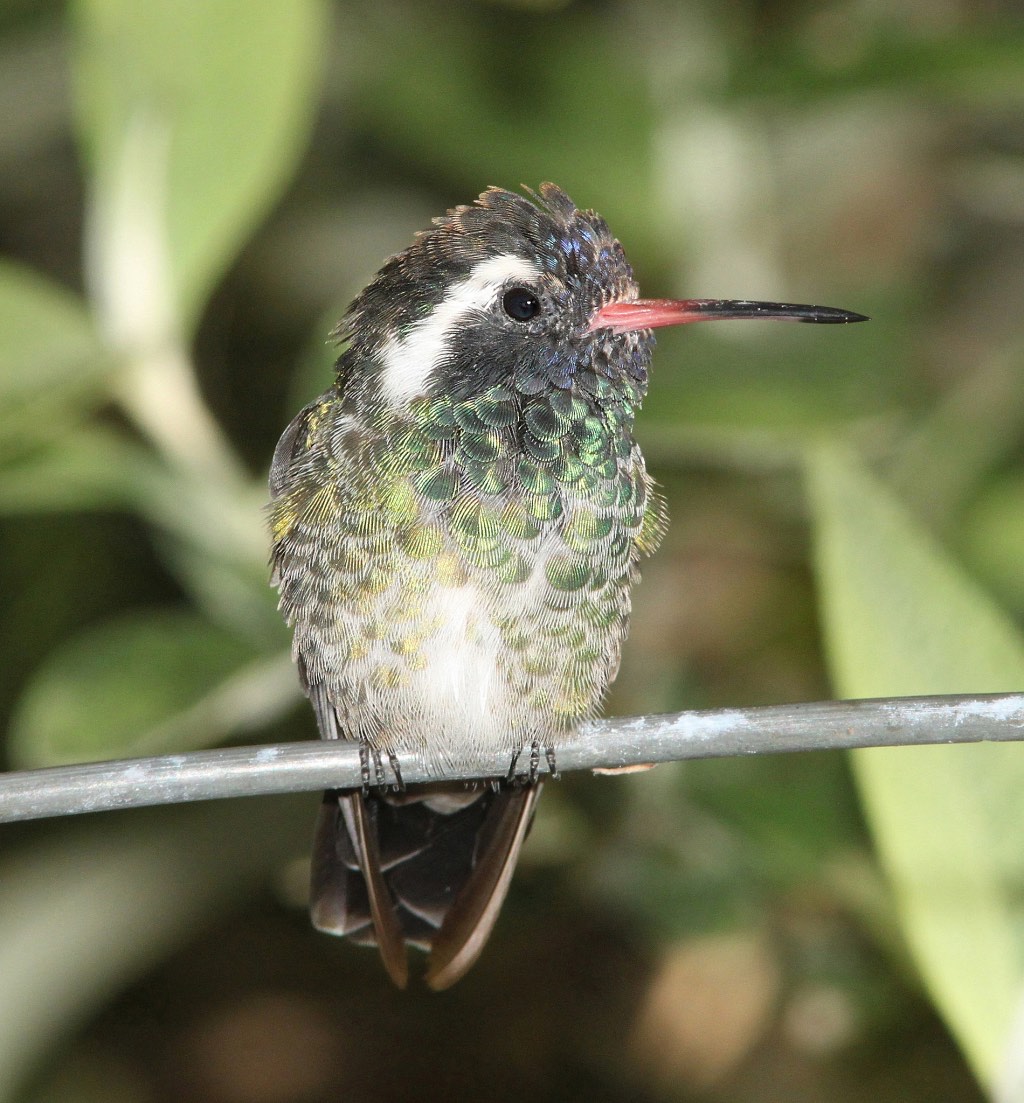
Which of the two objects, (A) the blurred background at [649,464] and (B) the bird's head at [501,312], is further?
(A) the blurred background at [649,464]

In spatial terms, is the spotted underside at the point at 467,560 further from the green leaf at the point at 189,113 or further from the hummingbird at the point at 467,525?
the green leaf at the point at 189,113

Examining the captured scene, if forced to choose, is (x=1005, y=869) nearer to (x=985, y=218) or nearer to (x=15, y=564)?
(x=15, y=564)

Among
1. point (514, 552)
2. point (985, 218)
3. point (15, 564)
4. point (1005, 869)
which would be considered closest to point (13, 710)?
point (15, 564)

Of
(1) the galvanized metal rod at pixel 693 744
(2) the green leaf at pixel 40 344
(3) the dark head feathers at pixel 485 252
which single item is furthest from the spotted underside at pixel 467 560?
(1) the galvanized metal rod at pixel 693 744

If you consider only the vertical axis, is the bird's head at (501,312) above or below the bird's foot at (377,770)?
above

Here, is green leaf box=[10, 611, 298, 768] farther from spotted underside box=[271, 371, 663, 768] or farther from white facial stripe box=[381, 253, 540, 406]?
white facial stripe box=[381, 253, 540, 406]

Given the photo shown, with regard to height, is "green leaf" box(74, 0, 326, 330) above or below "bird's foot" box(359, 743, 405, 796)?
above

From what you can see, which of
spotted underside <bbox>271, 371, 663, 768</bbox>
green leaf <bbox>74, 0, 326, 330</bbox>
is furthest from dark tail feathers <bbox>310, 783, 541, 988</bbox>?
green leaf <bbox>74, 0, 326, 330</bbox>

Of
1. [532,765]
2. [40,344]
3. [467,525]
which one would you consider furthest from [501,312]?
[40,344]
